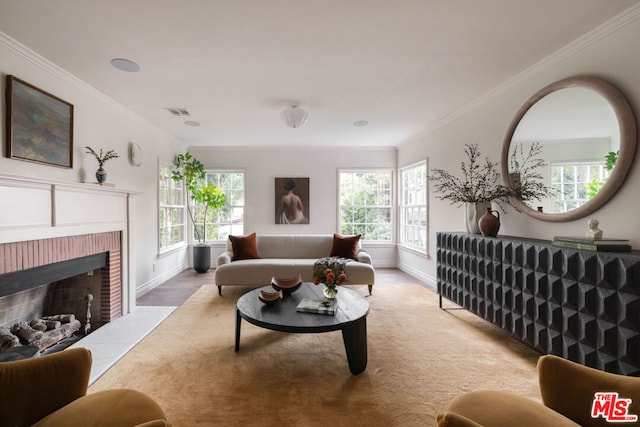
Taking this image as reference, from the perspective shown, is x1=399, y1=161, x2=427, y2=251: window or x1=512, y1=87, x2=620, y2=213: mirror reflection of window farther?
x1=399, y1=161, x2=427, y2=251: window

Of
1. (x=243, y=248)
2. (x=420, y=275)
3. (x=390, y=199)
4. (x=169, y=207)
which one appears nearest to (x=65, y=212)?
(x=243, y=248)

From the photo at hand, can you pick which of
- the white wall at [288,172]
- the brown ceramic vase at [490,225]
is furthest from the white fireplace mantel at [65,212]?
the brown ceramic vase at [490,225]

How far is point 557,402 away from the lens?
1.22 meters

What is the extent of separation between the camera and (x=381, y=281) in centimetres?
494

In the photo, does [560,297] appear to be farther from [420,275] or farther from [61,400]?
[420,275]

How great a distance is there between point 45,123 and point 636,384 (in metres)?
4.16

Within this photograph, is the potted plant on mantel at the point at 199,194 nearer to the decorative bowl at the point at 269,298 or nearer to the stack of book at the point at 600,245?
the decorative bowl at the point at 269,298

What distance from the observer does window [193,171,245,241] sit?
20.4 ft

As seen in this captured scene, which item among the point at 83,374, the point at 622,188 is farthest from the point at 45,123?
the point at 622,188

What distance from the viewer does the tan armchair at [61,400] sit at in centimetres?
110

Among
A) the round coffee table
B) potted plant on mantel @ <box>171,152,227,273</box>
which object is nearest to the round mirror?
the round coffee table

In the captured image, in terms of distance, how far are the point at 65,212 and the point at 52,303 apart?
1.09 m

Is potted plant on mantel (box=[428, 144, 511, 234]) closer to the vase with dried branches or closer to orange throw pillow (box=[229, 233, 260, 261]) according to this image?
orange throw pillow (box=[229, 233, 260, 261])

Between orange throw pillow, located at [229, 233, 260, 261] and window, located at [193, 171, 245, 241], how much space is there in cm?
169
